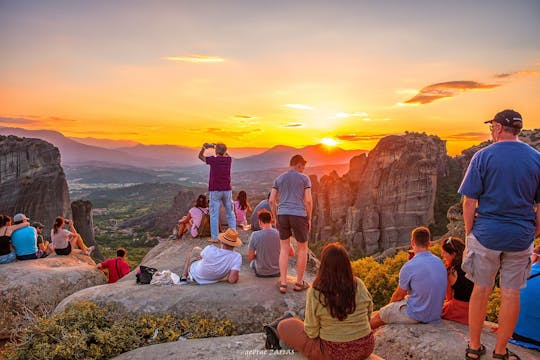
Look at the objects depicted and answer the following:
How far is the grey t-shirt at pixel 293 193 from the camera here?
30.6 feet

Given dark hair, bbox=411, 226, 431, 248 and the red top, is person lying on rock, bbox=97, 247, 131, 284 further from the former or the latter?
dark hair, bbox=411, 226, 431, 248

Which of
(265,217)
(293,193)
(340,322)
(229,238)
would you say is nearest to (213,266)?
(229,238)

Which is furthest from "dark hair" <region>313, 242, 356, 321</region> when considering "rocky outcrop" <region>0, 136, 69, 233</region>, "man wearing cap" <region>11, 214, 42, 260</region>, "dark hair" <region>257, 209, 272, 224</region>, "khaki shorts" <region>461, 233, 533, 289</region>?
"rocky outcrop" <region>0, 136, 69, 233</region>

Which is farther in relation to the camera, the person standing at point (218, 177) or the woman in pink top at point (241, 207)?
the woman in pink top at point (241, 207)

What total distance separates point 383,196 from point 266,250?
9219 centimetres

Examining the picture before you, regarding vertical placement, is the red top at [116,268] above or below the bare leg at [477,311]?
below

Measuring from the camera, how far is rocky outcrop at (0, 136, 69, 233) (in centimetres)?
8356

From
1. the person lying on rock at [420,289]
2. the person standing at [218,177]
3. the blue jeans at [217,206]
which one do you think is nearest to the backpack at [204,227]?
the blue jeans at [217,206]

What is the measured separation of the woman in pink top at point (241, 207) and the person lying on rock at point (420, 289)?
30.9 ft

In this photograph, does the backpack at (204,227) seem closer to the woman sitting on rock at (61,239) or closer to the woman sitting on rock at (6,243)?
the woman sitting on rock at (61,239)

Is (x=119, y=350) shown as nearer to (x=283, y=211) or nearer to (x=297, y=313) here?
(x=297, y=313)

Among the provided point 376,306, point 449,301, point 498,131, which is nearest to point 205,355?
point 449,301

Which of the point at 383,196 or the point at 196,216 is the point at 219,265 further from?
the point at 383,196

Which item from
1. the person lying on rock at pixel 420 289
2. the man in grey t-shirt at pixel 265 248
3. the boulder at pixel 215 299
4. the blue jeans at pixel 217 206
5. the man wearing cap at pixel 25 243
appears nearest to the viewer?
the person lying on rock at pixel 420 289
